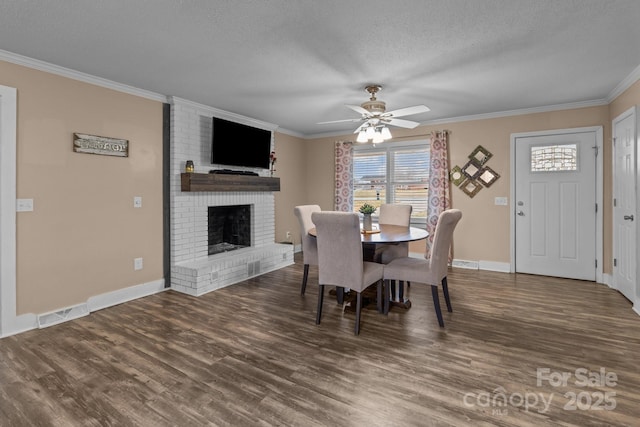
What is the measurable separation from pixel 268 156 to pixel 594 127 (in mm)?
4502

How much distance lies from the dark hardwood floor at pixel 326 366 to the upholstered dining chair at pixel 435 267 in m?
0.33

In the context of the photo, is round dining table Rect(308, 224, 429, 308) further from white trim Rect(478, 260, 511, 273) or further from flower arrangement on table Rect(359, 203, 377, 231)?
white trim Rect(478, 260, 511, 273)

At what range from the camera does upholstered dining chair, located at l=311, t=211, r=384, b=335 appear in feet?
8.70

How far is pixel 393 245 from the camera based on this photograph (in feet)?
12.6

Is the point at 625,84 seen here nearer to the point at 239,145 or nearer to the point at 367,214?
the point at 367,214

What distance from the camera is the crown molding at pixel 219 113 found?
3964 mm

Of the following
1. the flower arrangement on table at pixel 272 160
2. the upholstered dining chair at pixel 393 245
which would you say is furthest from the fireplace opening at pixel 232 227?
the upholstered dining chair at pixel 393 245

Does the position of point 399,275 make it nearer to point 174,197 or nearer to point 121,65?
point 174,197

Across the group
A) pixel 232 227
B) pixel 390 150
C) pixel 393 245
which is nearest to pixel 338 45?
pixel 393 245

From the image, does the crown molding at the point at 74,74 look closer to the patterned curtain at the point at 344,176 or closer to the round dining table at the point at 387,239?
the round dining table at the point at 387,239

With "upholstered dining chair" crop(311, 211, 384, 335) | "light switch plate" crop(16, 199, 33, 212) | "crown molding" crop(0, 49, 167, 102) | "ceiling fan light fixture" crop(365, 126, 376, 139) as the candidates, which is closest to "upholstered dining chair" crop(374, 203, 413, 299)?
"upholstered dining chair" crop(311, 211, 384, 335)

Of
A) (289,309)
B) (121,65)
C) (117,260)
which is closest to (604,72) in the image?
(289,309)

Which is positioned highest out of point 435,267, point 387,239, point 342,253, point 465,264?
point 387,239

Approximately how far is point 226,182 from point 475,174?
3.68m
